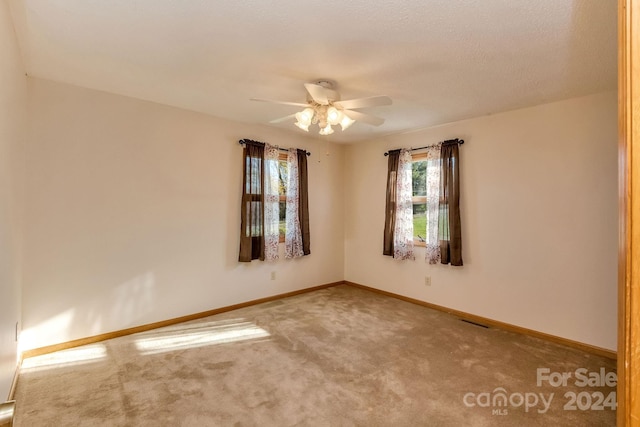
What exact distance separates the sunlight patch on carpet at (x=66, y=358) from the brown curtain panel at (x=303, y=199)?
2.61 metres

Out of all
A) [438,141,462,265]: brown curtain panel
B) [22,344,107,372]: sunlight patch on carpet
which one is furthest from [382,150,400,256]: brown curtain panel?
[22,344,107,372]: sunlight patch on carpet

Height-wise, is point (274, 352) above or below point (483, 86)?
below

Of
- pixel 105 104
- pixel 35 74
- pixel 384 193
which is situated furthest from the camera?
pixel 384 193

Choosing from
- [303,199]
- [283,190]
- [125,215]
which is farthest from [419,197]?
[125,215]

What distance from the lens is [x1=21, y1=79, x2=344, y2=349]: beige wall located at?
2654 millimetres

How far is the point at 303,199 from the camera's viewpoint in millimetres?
4469

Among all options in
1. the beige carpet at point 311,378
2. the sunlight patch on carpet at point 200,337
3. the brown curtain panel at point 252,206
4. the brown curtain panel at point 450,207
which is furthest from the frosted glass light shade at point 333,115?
the sunlight patch on carpet at point 200,337

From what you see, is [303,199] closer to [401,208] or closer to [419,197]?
[401,208]

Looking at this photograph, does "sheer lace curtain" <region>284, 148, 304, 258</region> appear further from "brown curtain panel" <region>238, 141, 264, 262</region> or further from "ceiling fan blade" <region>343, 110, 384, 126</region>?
"ceiling fan blade" <region>343, 110, 384, 126</region>

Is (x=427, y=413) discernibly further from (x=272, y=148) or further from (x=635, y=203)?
(x=272, y=148)

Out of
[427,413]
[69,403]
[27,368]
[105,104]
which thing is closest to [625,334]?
[427,413]

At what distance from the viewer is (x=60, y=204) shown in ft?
8.91

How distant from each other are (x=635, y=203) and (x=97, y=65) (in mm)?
3225

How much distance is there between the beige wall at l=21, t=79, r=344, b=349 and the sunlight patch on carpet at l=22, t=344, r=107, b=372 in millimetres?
139
